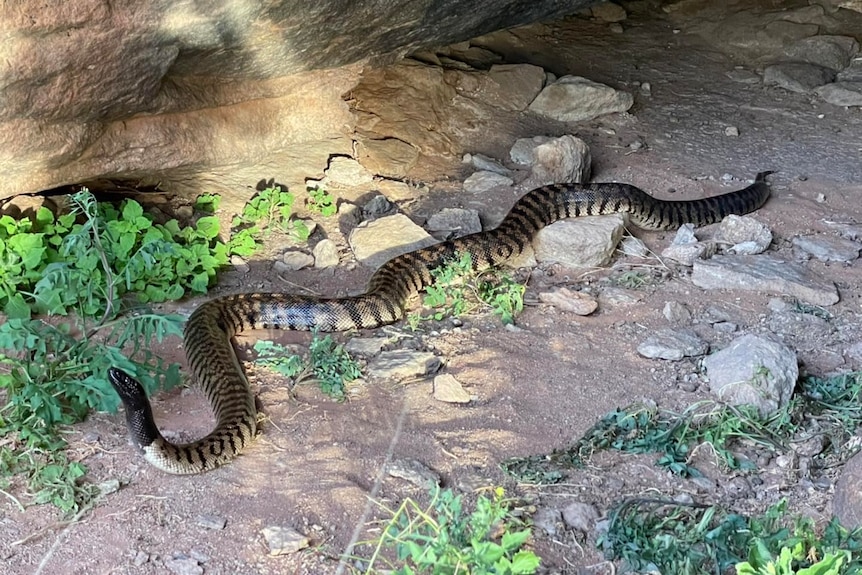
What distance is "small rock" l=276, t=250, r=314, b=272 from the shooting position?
7.91m

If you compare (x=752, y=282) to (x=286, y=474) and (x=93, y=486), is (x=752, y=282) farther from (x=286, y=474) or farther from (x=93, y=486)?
(x=93, y=486)

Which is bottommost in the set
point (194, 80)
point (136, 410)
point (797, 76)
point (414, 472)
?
point (797, 76)

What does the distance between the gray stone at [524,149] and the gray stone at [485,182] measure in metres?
0.40

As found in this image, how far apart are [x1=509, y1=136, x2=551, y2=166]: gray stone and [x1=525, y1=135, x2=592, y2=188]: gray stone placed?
1.00 ft

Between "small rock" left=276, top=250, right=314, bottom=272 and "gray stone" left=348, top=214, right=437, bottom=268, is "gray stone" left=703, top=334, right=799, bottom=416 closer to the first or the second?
"gray stone" left=348, top=214, right=437, bottom=268

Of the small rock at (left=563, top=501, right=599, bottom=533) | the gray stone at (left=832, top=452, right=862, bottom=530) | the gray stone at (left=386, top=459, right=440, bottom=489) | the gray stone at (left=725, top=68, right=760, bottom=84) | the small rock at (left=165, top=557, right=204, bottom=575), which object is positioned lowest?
the gray stone at (left=725, top=68, right=760, bottom=84)

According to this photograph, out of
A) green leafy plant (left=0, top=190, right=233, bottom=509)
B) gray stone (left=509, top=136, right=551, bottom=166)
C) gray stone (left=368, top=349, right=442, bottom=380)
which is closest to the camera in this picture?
green leafy plant (left=0, top=190, right=233, bottom=509)

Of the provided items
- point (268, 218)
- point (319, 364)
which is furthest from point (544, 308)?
point (268, 218)

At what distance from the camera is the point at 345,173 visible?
9.02 m

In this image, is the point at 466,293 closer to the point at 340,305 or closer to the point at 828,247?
the point at 340,305

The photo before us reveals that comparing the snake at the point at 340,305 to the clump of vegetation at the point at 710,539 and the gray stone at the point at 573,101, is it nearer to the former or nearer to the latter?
the gray stone at the point at 573,101

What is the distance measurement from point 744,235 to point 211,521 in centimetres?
516

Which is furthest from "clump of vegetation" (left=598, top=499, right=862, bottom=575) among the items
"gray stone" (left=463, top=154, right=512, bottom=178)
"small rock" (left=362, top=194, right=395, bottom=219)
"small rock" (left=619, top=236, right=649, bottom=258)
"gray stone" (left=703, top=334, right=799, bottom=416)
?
"gray stone" (left=463, top=154, right=512, bottom=178)

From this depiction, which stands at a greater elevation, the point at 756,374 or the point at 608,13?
the point at 608,13
